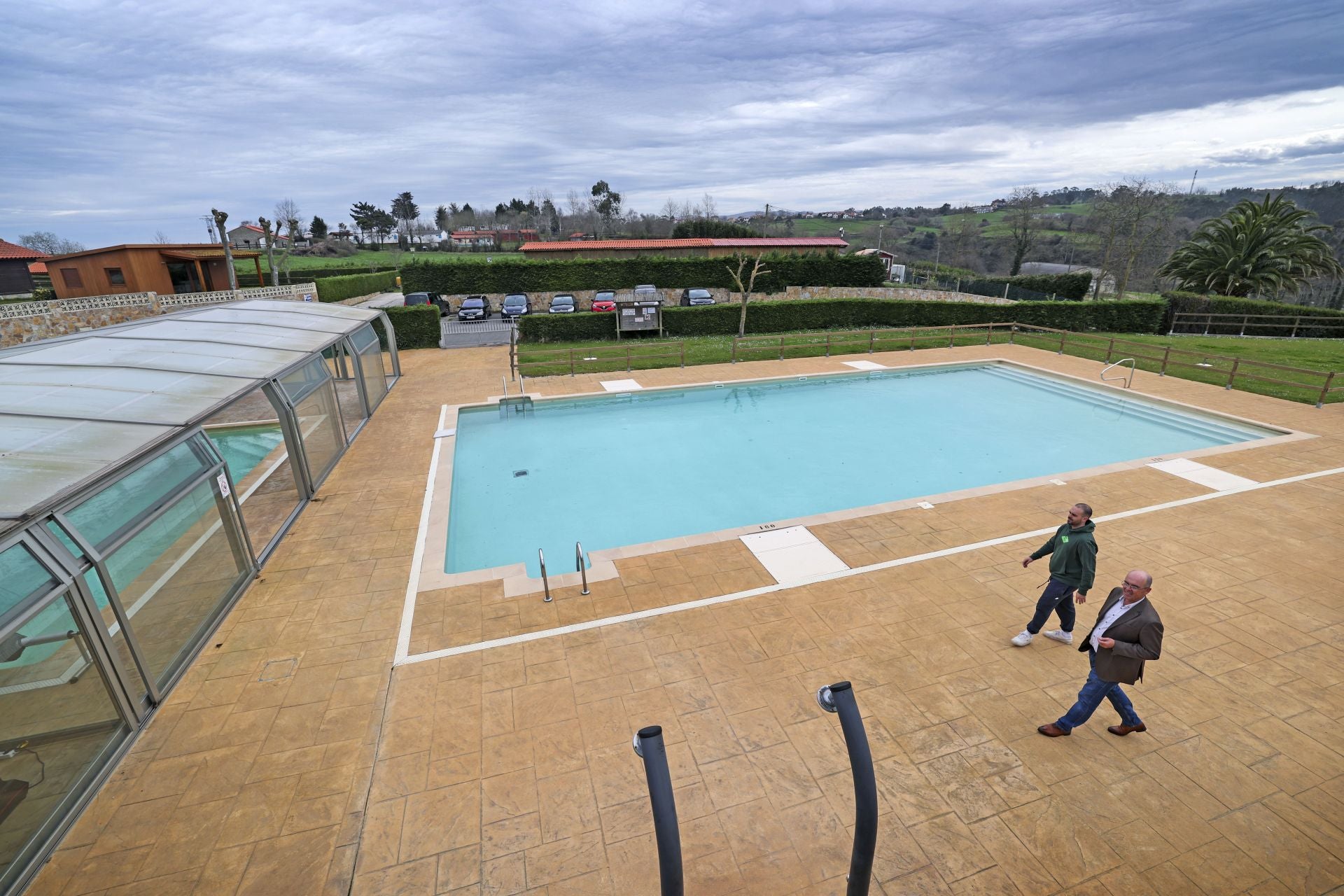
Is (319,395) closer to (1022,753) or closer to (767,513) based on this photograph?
(767,513)

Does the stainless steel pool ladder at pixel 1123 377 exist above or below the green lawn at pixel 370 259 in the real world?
below

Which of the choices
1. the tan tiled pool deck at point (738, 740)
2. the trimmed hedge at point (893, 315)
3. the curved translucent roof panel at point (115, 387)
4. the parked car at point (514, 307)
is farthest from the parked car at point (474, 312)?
the tan tiled pool deck at point (738, 740)

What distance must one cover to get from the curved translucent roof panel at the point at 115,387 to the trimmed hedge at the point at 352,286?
2236 centimetres

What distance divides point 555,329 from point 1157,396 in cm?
1975

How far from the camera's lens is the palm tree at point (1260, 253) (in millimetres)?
28438

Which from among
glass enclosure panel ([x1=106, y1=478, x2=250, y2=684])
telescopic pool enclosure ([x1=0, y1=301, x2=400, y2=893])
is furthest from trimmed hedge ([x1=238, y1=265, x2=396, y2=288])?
glass enclosure panel ([x1=106, y1=478, x2=250, y2=684])

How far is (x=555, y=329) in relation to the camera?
23.7 m

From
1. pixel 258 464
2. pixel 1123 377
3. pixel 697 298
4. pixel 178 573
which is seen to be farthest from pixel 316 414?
pixel 697 298

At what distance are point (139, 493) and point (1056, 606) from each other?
9374 mm

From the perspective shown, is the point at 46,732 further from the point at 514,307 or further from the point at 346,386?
the point at 514,307

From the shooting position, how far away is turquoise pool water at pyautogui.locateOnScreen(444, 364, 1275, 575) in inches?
409

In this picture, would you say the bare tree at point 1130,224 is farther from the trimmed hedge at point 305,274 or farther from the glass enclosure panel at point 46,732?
the trimmed hedge at point 305,274

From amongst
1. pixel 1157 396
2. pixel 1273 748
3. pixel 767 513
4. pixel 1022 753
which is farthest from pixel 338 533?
pixel 1157 396

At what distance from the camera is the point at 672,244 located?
135 feet
